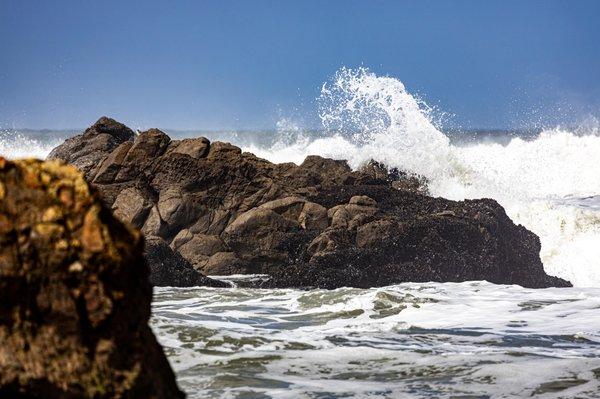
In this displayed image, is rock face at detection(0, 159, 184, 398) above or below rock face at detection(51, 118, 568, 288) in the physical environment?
below

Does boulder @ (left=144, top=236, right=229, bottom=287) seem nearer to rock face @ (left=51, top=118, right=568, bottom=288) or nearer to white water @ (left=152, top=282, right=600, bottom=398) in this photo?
white water @ (left=152, top=282, right=600, bottom=398)

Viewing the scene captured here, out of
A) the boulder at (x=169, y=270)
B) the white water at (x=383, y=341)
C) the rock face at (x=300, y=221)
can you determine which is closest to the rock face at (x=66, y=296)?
the white water at (x=383, y=341)

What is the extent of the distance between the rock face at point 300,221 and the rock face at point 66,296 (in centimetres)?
865

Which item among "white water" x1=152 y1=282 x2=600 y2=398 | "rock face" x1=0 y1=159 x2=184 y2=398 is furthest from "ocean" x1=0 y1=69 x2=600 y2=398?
"rock face" x1=0 y1=159 x2=184 y2=398

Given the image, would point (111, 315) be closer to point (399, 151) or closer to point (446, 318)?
point (446, 318)

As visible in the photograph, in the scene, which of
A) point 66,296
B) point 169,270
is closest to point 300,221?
point 169,270

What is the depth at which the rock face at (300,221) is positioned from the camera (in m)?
12.4

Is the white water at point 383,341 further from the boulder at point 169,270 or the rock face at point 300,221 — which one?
the rock face at point 300,221

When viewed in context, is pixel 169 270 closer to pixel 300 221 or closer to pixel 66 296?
pixel 300 221

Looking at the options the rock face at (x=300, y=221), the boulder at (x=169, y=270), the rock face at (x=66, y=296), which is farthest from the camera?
the rock face at (x=300, y=221)

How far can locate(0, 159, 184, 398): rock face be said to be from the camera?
289 centimetres

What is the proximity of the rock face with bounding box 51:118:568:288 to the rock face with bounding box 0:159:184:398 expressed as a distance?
865cm

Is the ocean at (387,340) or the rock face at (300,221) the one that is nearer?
the ocean at (387,340)

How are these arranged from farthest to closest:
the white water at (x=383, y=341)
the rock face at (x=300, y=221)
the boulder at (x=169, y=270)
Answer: the rock face at (x=300, y=221) → the boulder at (x=169, y=270) → the white water at (x=383, y=341)
